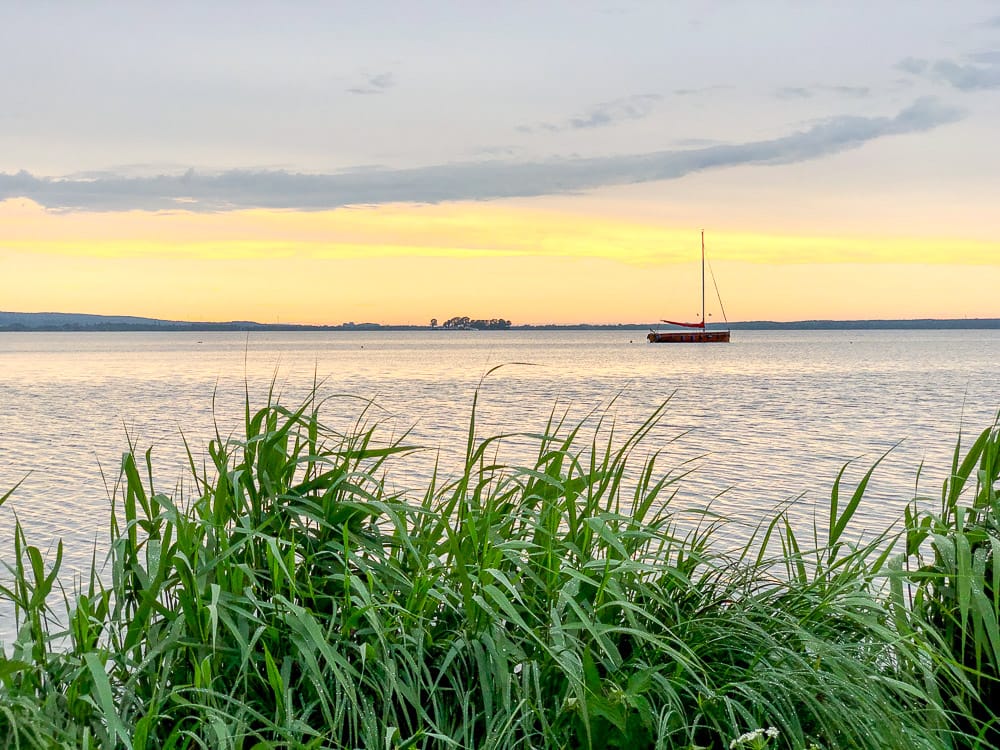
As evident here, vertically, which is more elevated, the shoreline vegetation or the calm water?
the shoreline vegetation

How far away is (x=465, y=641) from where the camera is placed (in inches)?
117

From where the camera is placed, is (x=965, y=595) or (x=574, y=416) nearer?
Answer: (x=965, y=595)

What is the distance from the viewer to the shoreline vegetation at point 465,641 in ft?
8.92

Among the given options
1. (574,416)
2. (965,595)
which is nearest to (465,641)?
(965,595)

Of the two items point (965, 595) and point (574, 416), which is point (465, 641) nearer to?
point (965, 595)

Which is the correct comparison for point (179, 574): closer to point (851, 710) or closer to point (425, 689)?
point (425, 689)

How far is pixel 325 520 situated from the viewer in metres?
3.46

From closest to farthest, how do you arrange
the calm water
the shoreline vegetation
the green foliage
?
the shoreline vegetation → the green foliage → the calm water

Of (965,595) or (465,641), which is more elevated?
(965,595)

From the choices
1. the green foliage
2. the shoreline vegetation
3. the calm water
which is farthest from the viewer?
the calm water

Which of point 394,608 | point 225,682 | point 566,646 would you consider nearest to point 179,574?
point 225,682

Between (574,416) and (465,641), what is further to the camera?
(574,416)

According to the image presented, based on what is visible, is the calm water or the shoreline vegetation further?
the calm water

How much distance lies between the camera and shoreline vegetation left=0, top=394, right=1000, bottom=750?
2719 millimetres
